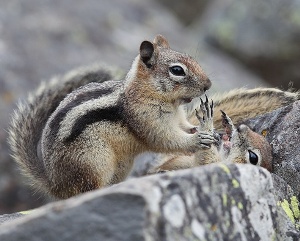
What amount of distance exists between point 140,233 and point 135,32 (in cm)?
878

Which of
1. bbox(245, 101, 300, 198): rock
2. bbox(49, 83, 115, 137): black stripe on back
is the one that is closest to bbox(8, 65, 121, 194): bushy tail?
bbox(49, 83, 115, 137): black stripe on back

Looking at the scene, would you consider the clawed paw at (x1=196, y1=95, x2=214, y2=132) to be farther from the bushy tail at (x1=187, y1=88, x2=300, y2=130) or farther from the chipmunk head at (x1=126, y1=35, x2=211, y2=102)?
the bushy tail at (x1=187, y1=88, x2=300, y2=130)

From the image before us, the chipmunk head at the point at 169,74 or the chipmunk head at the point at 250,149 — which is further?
the chipmunk head at the point at 169,74

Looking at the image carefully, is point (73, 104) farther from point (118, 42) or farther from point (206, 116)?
point (118, 42)

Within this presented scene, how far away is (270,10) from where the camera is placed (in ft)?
42.7

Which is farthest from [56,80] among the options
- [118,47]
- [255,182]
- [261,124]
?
[118,47]

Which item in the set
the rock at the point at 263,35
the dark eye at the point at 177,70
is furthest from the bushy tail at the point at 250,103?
the rock at the point at 263,35

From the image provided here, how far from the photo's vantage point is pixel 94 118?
229 inches

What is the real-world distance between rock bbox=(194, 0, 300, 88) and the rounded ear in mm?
6612

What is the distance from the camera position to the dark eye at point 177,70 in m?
5.88

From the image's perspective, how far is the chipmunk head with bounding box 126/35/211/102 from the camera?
5.83 m

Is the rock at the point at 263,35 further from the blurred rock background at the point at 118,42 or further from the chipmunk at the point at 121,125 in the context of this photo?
the chipmunk at the point at 121,125

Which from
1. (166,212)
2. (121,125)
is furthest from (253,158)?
(166,212)

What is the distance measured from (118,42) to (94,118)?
5.81 m
